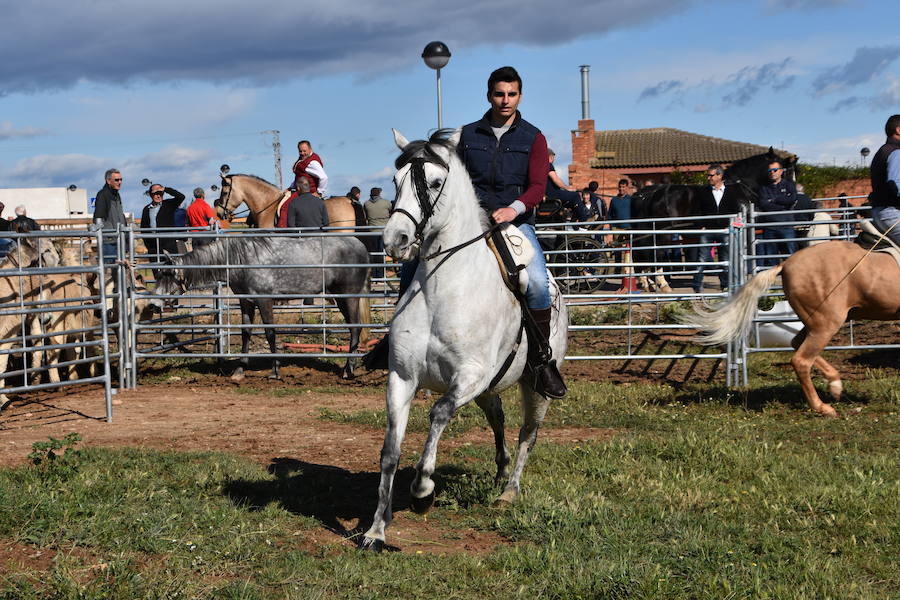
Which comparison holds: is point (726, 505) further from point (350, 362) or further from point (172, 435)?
point (350, 362)

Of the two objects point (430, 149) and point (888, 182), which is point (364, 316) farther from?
point (430, 149)

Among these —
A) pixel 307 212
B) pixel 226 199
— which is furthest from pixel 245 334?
pixel 226 199

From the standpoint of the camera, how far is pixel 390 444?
5465mm

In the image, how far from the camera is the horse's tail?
981 cm

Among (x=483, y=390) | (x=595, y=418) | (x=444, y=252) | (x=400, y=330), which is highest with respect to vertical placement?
(x=444, y=252)

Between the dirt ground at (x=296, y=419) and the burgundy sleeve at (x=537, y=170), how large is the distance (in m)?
2.16

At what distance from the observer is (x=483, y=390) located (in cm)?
575

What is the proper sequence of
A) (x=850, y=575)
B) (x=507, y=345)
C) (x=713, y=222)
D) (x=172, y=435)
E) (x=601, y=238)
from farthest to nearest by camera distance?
1. (x=601, y=238)
2. (x=713, y=222)
3. (x=172, y=435)
4. (x=507, y=345)
5. (x=850, y=575)

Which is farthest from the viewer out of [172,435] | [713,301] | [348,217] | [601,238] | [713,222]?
[601,238]

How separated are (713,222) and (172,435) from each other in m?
10.4

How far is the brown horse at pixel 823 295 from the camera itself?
9.57m

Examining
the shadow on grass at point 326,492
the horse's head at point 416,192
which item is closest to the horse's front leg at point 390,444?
the shadow on grass at point 326,492

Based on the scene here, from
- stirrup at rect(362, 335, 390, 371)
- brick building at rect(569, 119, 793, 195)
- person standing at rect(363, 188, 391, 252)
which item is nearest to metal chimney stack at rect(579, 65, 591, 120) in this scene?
brick building at rect(569, 119, 793, 195)

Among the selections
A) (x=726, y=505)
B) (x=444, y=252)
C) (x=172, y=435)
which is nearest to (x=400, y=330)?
(x=444, y=252)
